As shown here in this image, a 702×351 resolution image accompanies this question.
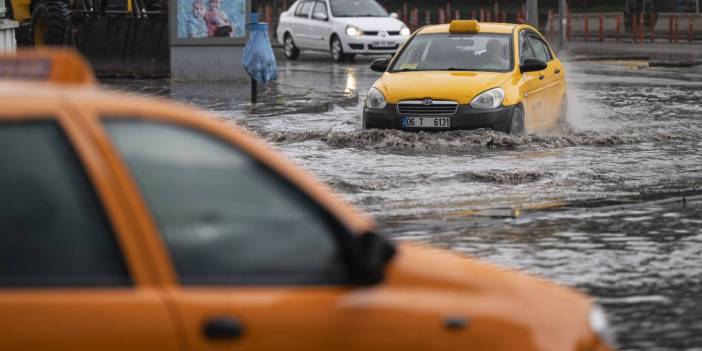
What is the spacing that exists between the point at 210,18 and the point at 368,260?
24102 millimetres

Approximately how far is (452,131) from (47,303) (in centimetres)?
1445

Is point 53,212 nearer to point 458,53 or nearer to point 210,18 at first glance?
point 458,53

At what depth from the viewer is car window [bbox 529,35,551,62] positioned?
66.6 feet

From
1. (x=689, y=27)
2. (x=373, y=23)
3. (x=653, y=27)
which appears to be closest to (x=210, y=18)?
(x=373, y=23)

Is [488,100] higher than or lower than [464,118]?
higher

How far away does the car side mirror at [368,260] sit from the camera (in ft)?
13.4

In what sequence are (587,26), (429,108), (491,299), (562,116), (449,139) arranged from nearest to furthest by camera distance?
(491,299), (449,139), (429,108), (562,116), (587,26)

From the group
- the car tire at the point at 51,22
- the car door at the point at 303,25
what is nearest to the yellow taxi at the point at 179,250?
the car tire at the point at 51,22

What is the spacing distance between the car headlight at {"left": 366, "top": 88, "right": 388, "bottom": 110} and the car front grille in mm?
282

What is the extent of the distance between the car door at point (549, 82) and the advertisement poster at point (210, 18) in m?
8.28

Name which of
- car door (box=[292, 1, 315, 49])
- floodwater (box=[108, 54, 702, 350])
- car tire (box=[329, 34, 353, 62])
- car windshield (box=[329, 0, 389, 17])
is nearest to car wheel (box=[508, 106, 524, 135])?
floodwater (box=[108, 54, 702, 350])

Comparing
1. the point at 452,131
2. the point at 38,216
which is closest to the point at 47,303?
the point at 38,216

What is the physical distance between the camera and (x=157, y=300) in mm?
3828

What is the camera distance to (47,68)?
422 centimetres
